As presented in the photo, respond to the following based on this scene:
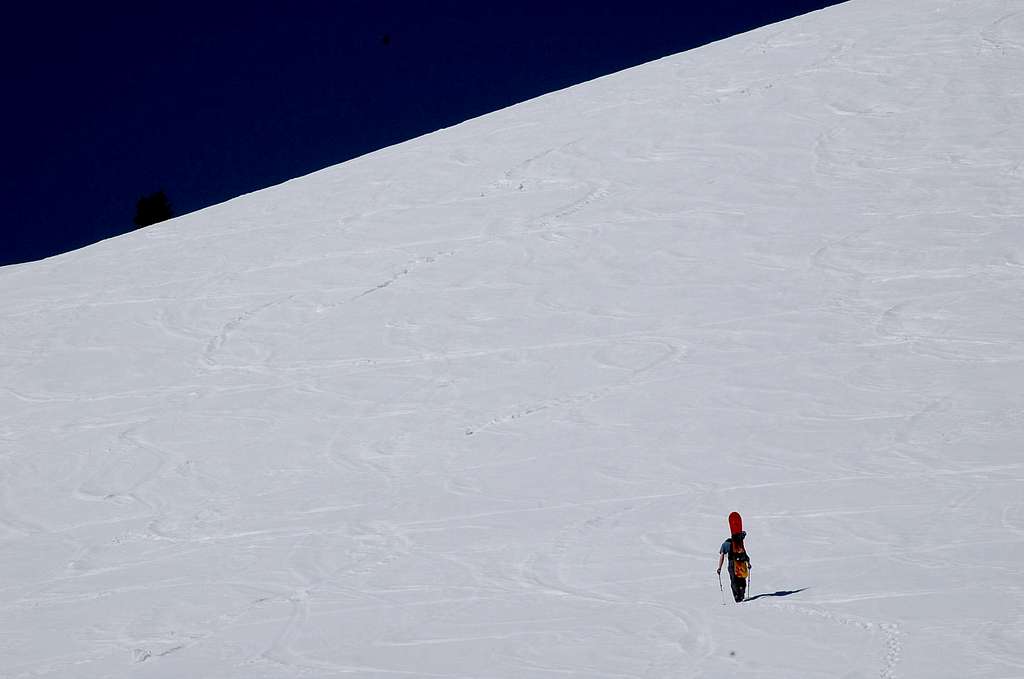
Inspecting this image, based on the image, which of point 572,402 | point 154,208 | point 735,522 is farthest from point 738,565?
point 154,208

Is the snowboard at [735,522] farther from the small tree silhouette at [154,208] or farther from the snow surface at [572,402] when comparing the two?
the small tree silhouette at [154,208]

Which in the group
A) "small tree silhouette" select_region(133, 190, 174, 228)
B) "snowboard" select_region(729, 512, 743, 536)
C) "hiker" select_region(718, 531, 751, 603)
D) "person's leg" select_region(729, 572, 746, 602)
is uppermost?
"small tree silhouette" select_region(133, 190, 174, 228)

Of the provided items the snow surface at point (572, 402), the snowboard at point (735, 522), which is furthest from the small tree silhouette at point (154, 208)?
the snowboard at point (735, 522)

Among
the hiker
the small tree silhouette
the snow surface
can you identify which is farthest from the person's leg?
the small tree silhouette

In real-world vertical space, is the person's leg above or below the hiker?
below

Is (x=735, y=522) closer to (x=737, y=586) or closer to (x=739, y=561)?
(x=739, y=561)

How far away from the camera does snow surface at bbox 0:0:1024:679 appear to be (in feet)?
23.7

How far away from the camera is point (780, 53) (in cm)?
1969

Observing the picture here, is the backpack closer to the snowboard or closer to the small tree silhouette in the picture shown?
the snowboard

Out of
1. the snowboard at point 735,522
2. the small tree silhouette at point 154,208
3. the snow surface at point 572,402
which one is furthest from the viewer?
the small tree silhouette at point 154,208

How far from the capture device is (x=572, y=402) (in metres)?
10.8

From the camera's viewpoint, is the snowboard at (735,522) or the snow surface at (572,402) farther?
the snow surface at (572,402)

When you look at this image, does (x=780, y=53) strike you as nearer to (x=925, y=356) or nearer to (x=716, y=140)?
(x=716, y=140)

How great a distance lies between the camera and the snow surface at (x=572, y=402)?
23.7 feet
